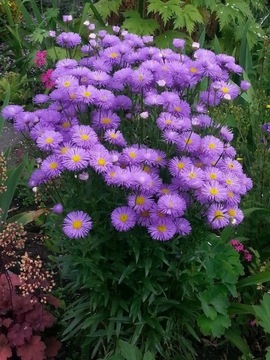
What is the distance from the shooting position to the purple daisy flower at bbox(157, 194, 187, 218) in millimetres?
1841

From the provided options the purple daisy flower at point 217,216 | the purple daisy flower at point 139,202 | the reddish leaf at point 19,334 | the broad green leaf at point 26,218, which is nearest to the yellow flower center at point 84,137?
the purple daisy flower at point 139,202

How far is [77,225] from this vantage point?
74.3 inches

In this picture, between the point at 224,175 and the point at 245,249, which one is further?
the point at 245,249

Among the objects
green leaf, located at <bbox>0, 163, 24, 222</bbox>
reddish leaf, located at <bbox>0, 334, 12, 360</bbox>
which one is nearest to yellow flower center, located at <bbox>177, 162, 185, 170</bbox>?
reddish leaf, located at <bbox>0, 334, 12, 360</bbox>

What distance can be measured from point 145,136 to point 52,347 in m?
0.88

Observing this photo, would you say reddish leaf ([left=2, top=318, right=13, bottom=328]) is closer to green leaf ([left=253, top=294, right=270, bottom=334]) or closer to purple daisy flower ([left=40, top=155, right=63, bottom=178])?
purple daisy flower ([left=40, top=155, right=63, bottom=178])

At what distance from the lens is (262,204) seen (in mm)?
2686

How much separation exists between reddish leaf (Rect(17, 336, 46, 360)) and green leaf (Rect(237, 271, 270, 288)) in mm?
826

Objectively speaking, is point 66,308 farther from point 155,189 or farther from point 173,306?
point 155,189

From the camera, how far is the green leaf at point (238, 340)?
7.89 feet

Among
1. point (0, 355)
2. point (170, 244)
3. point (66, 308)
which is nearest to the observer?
point (170, 244)

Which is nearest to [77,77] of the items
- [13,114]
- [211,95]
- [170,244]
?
[13,114]

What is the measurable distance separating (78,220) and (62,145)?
0.82 ft

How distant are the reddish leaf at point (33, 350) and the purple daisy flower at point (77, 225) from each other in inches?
21.5
